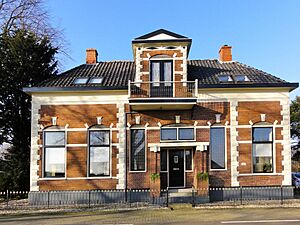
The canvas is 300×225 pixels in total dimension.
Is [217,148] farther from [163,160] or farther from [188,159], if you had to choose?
[163,160]

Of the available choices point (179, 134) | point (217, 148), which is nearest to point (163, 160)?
point (179, 134)

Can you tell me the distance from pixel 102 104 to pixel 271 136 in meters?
8.69

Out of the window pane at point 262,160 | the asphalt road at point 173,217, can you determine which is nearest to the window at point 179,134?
the window pane at point 262,160

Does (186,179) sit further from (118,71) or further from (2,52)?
(2,52)

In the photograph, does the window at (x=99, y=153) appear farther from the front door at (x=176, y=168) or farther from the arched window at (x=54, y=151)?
the front door at (x=176, y=168)

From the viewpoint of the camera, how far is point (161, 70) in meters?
19.4

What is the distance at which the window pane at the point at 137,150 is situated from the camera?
18766mm

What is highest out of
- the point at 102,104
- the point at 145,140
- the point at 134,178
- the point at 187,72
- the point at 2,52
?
the point at 2,52

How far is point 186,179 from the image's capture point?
1894 centimetres

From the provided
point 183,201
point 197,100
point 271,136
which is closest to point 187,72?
point 197,100

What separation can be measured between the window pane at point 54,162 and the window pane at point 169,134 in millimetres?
5136

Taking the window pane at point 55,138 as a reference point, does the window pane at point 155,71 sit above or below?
above

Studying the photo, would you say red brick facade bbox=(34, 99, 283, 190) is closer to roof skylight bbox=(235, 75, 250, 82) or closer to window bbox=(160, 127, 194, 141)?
window bbox=(160, 127, 194, 141)

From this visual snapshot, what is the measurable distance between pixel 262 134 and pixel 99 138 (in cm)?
825
